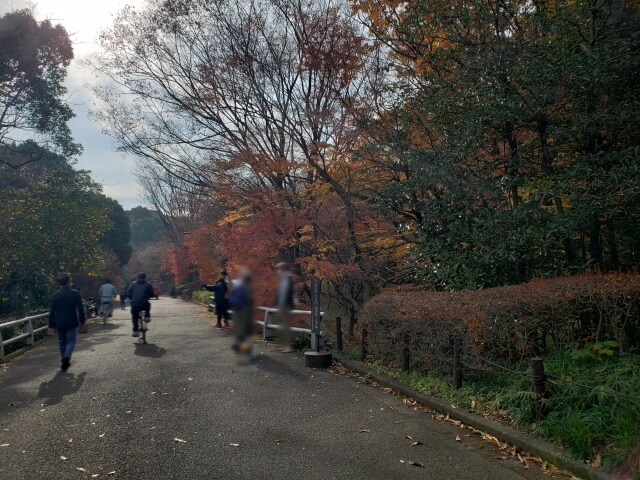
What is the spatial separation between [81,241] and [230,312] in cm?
2405

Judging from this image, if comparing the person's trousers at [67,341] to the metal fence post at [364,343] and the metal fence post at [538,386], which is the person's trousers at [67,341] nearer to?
the metal fence post at [364,343]

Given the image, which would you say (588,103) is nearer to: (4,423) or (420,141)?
(420,141)

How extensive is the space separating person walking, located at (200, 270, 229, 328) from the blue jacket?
16.6 ft

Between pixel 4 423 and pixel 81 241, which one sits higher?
pixel 81 241

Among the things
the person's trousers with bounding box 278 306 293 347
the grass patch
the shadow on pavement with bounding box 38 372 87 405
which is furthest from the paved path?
the grass patch

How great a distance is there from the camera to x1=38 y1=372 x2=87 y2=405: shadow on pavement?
8.28 m

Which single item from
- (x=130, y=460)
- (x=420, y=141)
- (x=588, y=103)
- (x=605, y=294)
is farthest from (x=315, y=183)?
(x=130, y=460)

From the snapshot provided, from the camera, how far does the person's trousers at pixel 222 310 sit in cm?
285

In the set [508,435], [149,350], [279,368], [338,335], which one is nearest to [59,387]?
[149,350]

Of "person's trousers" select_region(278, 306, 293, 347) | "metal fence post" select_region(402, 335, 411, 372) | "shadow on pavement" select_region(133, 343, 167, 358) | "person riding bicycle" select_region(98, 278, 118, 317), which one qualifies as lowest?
"shadow on pavement" select_region(133, 343, 167, 358)

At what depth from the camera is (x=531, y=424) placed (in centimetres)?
609

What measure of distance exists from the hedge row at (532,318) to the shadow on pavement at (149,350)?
6.16m

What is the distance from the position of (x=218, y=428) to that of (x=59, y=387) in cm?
399

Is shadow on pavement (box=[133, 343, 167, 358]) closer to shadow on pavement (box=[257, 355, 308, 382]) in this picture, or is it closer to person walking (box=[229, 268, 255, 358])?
shadow on pavement (box=[257, 355, 308, 382])
